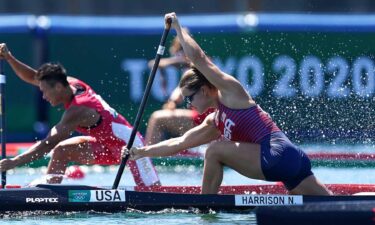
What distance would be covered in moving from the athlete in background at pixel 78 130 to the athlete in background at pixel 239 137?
1517mm

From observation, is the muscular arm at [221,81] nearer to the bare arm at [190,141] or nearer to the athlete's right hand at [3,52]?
the bare arm at [190,141]

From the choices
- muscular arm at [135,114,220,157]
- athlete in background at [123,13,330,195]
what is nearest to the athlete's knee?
athlete in background at [123,13,330,195]

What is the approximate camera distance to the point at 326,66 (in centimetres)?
1389

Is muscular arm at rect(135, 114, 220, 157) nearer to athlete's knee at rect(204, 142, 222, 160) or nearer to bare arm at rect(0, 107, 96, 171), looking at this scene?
athlete's knee at rect(204, 142, 222, 160)

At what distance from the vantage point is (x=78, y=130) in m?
10.1

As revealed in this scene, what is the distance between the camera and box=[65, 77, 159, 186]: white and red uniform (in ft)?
32.8

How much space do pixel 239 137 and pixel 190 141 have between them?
49cm

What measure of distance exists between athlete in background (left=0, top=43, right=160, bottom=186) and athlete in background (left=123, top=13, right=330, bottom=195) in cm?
152

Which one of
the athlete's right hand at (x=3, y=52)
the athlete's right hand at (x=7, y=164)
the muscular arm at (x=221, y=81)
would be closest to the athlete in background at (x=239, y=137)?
the muscular arm at (x=221, y=81)

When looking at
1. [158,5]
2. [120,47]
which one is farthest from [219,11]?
[120,47]

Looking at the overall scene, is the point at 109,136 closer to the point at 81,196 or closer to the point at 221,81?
the point at 81,196

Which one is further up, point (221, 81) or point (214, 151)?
point (221, 81)

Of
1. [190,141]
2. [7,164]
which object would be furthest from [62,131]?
[190,141]

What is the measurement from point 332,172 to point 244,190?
261 centimetres
